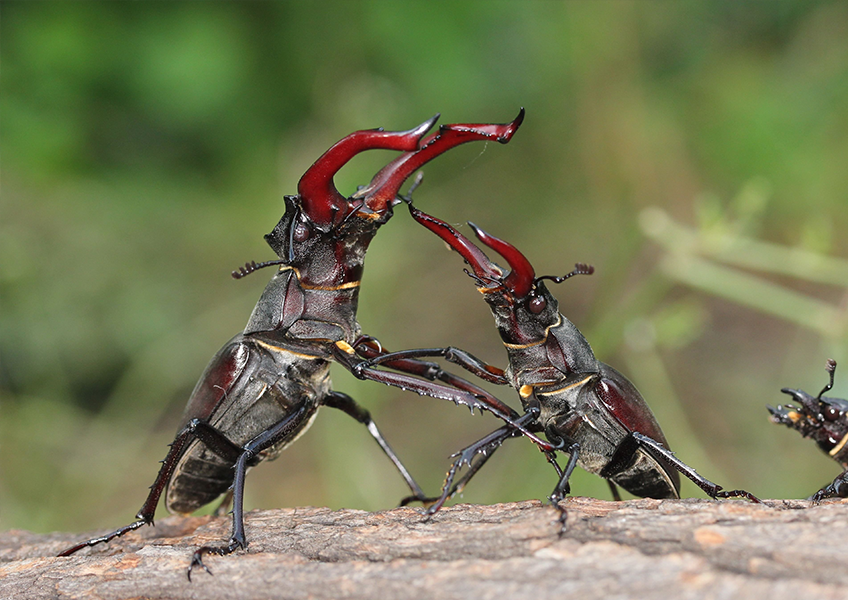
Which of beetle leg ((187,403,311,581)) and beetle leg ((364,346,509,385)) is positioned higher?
beetle leg ((364,346,509,385))

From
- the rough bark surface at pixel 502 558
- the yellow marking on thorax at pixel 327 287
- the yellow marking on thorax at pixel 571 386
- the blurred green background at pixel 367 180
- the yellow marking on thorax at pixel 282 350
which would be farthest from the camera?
the blurred green background at pixel 367 180

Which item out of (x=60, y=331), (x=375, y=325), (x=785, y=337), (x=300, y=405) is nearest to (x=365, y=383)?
(x=375, y=325)

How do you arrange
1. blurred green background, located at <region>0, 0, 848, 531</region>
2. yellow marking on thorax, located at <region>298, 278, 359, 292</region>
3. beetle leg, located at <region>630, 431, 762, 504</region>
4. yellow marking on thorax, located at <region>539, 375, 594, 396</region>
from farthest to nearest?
1. blurred green background, located at <region>0, 0, 848, 531</region>
2. yellow marking on thorax, located at <region>298, 278, 359, 292</region>
3. yellow marking on thorax, located at <region>539, 375, 594, 396</region>
4. beetle leg, located at <region>630, 431, 762, 504</region>

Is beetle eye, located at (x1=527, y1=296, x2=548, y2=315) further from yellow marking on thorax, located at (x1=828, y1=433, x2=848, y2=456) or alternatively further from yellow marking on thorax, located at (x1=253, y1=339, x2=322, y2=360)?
yellow marking on thorax, located at (x1=828, y1=433, x2=848, y2=456)

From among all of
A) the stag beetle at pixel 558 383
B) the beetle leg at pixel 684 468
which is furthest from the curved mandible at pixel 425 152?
the beetle leg at pixel 684 468

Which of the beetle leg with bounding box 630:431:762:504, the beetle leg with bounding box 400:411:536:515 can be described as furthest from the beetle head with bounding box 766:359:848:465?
the beetle leg with bounding box 400:411:536:515

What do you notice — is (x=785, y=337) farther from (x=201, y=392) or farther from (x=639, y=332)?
(x=201, y=392)

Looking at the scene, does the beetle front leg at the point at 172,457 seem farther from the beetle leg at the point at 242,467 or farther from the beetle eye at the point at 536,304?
the beetle eye at the point at 536,304
